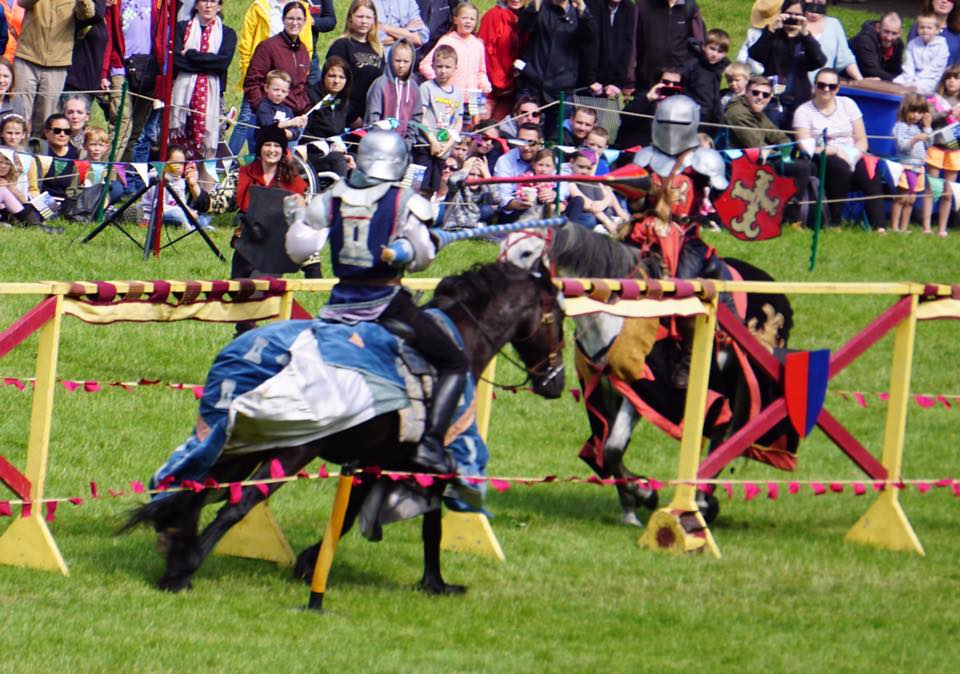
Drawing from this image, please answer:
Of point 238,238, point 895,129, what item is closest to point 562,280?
point 238,238

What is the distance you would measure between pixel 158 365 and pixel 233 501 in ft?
18.1

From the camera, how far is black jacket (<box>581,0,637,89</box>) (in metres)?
18.5

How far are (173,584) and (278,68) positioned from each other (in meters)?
9.55

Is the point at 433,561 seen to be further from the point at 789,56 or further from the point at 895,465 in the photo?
the point at 789,56

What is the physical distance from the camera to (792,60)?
1927 cm

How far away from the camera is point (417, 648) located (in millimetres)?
7668

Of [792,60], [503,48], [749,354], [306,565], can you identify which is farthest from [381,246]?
[792,60]

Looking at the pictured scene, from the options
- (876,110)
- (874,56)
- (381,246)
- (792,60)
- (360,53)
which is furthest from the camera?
(874,56)

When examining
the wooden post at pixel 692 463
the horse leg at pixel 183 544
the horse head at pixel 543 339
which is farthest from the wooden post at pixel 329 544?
the wooden post at pixel 692 463

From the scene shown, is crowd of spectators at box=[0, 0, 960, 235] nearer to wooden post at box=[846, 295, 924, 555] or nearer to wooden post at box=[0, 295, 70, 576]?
wooden post at box=[846, 295, 924, 555]

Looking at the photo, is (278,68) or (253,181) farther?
(278,68)

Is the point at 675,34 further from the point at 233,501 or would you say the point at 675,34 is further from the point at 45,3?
the point at 233,501

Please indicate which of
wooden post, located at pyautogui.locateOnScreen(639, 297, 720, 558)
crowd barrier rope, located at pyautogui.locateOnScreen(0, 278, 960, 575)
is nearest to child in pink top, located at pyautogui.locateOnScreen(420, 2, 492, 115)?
crowd barrier rope, located at pyautogui.locateOnScreen(0, 278, 960, 575)

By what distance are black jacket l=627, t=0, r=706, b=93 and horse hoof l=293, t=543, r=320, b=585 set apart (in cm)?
1073
